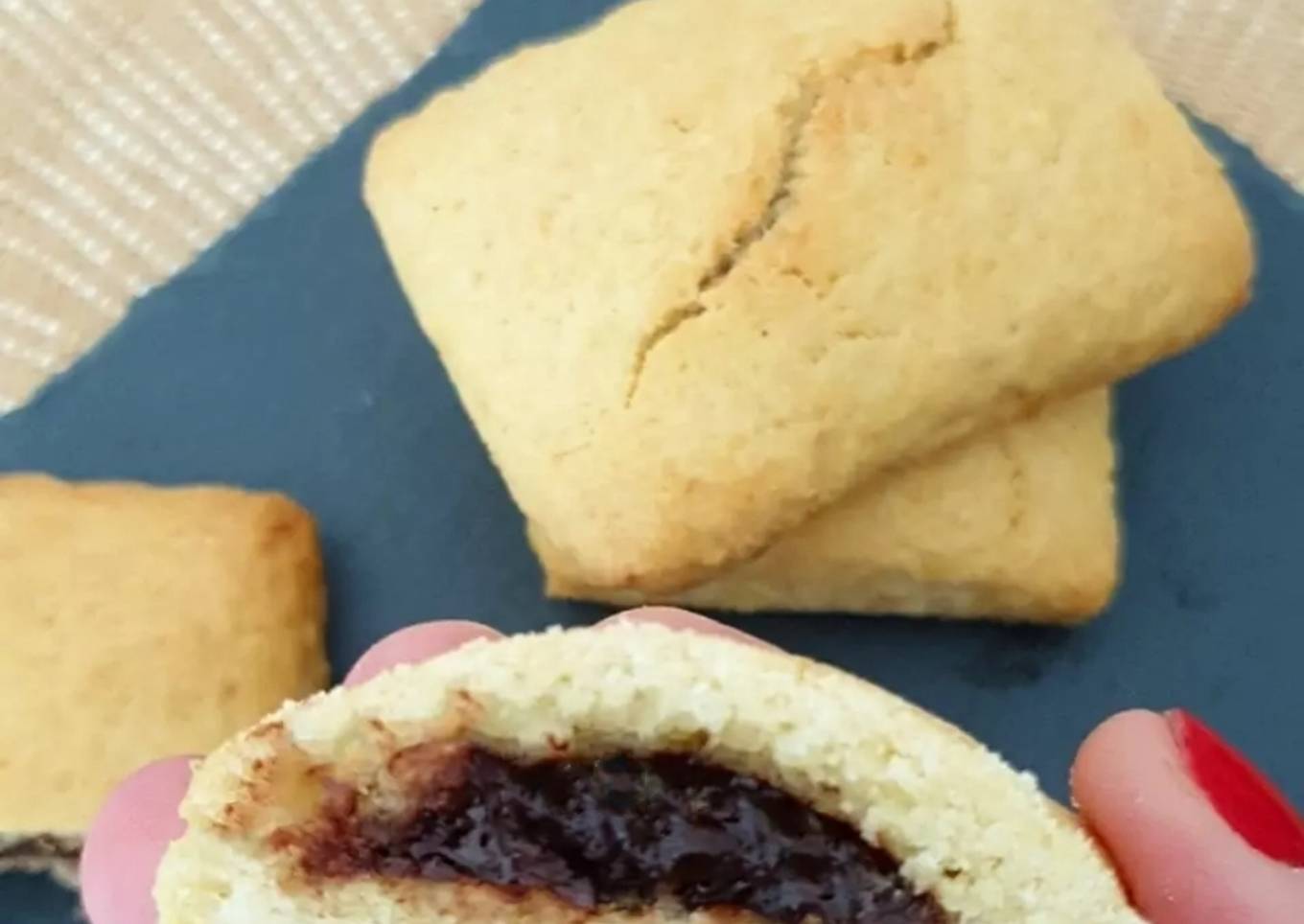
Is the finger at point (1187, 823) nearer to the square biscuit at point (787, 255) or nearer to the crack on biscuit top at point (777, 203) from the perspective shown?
the square biscuit at point (787, 255)

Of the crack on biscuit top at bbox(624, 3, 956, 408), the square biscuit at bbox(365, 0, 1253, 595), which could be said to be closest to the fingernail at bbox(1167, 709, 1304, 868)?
the square biscuit at bbox(365, 0, 1253, 595)

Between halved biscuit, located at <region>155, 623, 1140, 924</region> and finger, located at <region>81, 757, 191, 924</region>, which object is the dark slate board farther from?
halved biscuit, located at <region>155, 623, 1140, 924</region>

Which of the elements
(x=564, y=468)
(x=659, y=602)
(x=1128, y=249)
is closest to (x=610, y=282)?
(x=564, y=468)

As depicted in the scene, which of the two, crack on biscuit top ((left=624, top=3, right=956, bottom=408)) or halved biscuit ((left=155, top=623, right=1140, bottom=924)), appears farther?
crack on biscuit top ((left=624, top=3, right=956, bottom=408))

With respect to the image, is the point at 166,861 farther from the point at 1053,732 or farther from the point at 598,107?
the point at 1053,732

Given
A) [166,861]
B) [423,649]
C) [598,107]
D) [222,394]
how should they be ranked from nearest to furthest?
[166,861]
[423,649]
[598,107]
[222,394]
